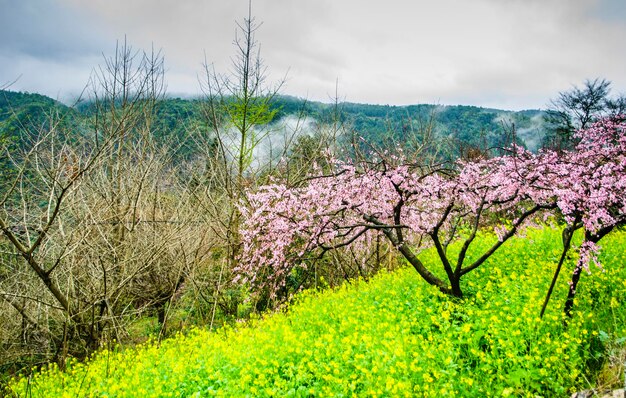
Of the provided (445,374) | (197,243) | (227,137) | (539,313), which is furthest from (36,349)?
(539,313)

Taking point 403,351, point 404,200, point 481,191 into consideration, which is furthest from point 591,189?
point 403,351

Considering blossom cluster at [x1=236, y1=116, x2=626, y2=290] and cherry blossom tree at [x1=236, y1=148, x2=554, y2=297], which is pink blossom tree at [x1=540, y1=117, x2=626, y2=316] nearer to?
blossom cluster at [x1=236, y1=116, x2=626, y2=290]

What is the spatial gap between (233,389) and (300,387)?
954mm

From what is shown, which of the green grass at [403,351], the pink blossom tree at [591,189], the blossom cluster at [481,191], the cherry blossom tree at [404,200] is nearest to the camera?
the green grass at [403,351]

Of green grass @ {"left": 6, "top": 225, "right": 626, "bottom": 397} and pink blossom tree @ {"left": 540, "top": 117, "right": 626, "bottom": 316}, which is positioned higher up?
pink blossom tree @ {"left": 540, "top": 117, "right": 626, "bottom": 316}

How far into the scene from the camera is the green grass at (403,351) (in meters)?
4.75

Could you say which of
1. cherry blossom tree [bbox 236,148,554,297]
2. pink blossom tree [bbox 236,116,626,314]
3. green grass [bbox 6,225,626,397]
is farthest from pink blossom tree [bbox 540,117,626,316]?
green grass [bbox 6,225,626,397]

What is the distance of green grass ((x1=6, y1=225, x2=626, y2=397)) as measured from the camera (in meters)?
4.75

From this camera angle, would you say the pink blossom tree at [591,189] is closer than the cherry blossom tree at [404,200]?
Yes

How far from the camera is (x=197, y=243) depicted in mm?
10086

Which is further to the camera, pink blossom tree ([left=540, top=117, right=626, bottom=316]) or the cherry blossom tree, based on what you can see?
the cherry blossom tree

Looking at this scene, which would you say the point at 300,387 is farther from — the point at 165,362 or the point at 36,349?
the point at 36,349

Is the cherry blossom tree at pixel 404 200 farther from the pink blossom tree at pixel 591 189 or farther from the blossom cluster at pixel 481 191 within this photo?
the pink blossom tree at pixel 591 189

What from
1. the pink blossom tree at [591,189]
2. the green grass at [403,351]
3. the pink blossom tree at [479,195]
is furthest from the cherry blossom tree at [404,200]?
the green grass at [403,351]
